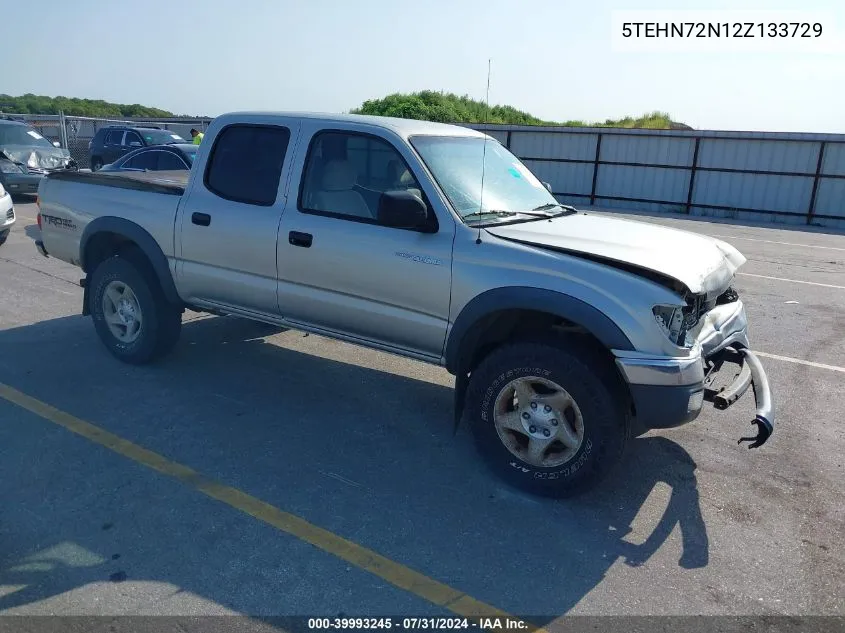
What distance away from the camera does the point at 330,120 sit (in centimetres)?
484

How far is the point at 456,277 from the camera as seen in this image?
415 centimetres

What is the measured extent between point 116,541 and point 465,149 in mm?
3156

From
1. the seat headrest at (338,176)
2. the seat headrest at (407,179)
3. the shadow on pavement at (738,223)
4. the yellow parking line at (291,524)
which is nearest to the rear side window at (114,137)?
the shadow on pavement at (738,223)

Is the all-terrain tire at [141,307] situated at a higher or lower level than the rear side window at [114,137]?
lower

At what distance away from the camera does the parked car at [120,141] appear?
63.6ft

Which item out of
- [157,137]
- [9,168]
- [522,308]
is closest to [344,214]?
[522,308]

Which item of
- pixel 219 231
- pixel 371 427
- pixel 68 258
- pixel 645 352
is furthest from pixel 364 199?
→ pixel 68 258

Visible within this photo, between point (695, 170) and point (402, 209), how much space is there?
63.0ft

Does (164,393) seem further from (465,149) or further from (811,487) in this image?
(811,487)

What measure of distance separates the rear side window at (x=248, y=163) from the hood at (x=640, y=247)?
5.45 feet

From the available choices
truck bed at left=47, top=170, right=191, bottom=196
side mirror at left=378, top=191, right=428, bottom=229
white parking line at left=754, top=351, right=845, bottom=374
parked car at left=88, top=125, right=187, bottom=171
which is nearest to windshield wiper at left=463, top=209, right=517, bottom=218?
side mirror at left=378, top=191, right=428, bottom=229

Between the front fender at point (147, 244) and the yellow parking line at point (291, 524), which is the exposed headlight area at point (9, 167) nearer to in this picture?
the front fender at point (147, 244)

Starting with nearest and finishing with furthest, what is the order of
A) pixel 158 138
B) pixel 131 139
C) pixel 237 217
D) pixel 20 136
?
pixel 237 217
pixel 20 136
pixel 131 139
pixel 158 138

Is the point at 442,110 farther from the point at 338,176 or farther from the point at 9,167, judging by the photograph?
the point at 338,176
